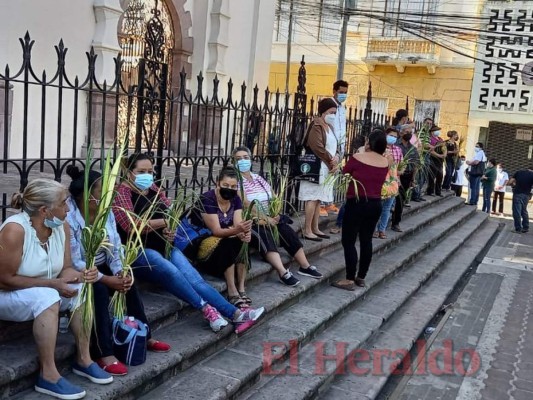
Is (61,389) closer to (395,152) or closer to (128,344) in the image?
(128,344)

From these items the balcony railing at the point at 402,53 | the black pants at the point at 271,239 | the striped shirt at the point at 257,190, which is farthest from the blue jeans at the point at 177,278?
the balcony railing at the point at 402,53

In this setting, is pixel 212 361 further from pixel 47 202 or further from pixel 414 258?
pixel 414 258

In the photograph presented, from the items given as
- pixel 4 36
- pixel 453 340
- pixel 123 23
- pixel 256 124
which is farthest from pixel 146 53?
pixel 453 340

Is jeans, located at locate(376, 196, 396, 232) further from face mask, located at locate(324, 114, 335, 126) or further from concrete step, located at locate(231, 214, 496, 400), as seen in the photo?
face mask, located at locate(324, 114, 335, 126)

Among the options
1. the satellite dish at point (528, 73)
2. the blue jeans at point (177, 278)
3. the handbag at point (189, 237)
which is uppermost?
the satellite dish at point (528, 73)

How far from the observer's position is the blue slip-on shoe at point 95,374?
10.2 feet

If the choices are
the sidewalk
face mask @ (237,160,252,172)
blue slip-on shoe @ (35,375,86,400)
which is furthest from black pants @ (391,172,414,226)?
blue slip-on shoe @ (35,375,86,400)

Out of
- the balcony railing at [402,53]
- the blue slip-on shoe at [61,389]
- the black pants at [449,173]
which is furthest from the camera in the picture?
the balcony railing at [402,53]

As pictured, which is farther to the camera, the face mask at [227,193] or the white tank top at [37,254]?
the face mask at [227,193]

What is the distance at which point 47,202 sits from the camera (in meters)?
3.03

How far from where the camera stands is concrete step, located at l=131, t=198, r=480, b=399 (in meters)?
3.47

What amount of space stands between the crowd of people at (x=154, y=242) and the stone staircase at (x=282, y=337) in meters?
0.12

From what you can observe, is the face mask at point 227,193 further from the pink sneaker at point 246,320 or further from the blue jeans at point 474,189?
the blue jeans at point 474,189

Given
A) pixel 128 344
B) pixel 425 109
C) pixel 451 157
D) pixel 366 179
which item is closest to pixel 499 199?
pixel 451 157
